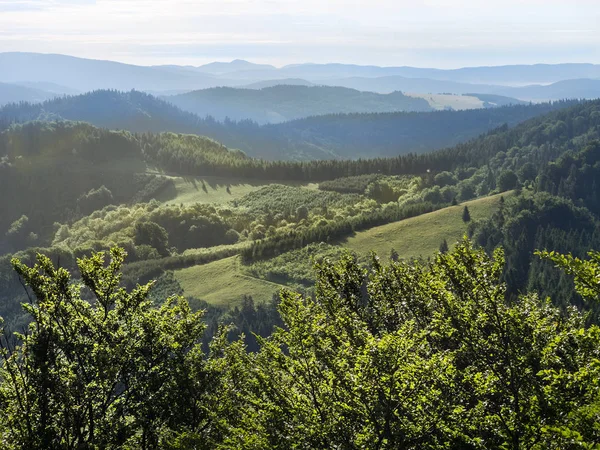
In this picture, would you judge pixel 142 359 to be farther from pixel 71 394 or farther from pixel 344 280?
pixel 344 280

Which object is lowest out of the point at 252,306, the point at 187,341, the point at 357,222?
the point at 252,306

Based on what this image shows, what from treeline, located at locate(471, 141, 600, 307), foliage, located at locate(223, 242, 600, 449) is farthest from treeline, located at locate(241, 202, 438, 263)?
foliage, located at locate(223, 242, 600, 449)

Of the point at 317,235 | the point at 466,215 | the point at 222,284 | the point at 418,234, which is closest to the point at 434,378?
the point at 222,284

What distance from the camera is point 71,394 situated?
20203 mm

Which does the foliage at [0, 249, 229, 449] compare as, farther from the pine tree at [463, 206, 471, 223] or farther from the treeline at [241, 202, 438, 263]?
the pine tree at [463, 206, 471, 223]

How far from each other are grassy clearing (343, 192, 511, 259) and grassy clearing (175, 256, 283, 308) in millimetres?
Answer: 32044

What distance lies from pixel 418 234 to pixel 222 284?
6122 centimetres

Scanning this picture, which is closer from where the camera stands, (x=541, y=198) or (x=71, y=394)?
(x=71, y=394)

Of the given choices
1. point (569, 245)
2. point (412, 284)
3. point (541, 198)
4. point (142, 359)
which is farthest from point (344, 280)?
point (541, 198)

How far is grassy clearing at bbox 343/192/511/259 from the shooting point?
152000 mm

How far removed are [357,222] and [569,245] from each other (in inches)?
2730

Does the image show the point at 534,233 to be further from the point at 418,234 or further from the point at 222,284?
the point at 222,284

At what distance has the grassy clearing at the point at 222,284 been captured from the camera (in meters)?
137

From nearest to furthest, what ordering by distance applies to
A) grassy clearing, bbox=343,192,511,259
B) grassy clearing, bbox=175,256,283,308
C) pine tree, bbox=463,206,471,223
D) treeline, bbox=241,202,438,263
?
grassy clearing, bbox=175,256,283,308 → grassy clearing, bbox=343,192,511,259 → treeline, bbox=241,202,438,263 → pine tree, bbox=463,206,471,223
